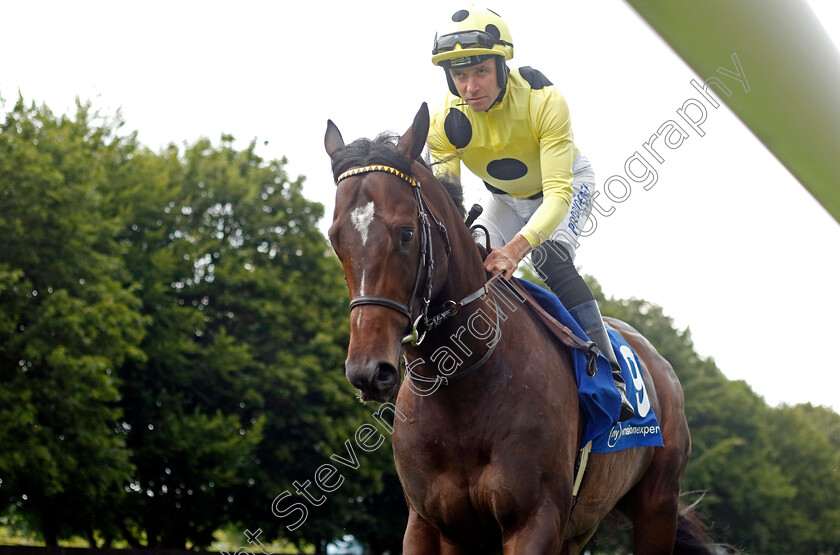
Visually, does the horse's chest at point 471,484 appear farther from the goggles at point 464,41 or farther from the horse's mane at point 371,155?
the goggles at point 464,41

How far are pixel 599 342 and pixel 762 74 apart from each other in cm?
497

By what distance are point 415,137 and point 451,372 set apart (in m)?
1.15

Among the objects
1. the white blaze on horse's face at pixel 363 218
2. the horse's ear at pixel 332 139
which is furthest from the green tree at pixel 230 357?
the white blaze on horse's face at pixel 363 218

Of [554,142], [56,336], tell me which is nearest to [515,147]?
[554,142]

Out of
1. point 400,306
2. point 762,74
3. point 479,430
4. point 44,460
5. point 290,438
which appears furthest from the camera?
point 290,438

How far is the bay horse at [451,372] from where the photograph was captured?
3.71 meters

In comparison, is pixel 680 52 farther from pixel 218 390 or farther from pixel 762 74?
pixel 218 390

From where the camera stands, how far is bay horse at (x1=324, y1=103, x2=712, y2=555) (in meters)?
3.71

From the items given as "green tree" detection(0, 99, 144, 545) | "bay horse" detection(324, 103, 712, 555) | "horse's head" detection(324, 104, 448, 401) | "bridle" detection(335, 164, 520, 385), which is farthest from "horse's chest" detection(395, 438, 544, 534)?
"green tree" detection(0, 99, 144, 545)

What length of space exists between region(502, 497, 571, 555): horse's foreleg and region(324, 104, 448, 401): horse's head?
3.79 feet

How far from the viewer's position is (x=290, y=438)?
30484mm

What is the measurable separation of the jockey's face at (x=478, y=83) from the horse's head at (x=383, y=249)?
0.95 m

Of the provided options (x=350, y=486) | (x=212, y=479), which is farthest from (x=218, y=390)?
(x=350, y=486)

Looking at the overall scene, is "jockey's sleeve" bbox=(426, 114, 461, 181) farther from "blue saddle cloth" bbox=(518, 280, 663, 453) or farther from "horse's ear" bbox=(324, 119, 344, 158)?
"horse's ear" bbox=(324, 119, 344, 158)
